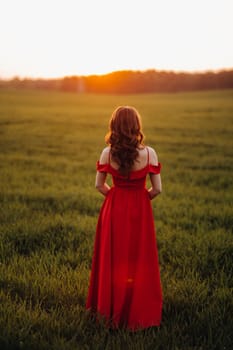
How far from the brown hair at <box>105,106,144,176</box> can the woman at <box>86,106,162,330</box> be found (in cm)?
8

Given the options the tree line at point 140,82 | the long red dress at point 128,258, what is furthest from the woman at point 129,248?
the tree line at point 140,82

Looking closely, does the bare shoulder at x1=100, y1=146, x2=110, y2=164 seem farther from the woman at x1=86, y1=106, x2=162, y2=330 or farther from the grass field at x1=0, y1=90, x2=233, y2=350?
the grass field at x1=0, y1=90, x2=233, y2=350

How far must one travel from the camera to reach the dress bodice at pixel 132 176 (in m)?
3.65

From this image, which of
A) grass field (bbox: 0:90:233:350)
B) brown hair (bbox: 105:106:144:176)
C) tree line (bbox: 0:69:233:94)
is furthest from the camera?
tree line (bbox: 0:69:233:94)

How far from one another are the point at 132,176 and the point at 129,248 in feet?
2.15

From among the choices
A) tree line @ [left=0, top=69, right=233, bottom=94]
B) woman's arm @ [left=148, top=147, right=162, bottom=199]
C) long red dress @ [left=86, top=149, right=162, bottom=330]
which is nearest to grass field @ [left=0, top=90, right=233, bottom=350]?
long red dress @ [left=86, top=149, right=162, bottom=330]

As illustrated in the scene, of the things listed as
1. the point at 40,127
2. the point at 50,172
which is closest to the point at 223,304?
the point at 50,172

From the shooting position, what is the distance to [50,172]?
11.3 metres

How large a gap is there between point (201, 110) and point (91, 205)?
93.2ft

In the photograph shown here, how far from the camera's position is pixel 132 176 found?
365 cm

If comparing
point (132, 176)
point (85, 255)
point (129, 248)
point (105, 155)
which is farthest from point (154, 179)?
point (85, 255)

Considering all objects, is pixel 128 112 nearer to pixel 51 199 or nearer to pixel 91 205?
pixel 91 205

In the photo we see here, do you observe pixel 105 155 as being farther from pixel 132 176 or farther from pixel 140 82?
pixel 140 82

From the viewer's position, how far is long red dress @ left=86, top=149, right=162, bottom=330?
3727 mm
